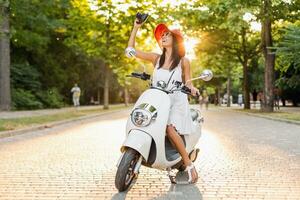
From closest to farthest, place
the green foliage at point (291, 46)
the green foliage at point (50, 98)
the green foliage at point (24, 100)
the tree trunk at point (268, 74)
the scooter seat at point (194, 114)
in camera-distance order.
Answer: the scooter seat at point (194, 114), the green foliage at point (291, 46), the tree trunk at point (268, 74), the green foliage at point (24, 100), the green foliage at point (50, 98)

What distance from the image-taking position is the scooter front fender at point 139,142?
527 cm

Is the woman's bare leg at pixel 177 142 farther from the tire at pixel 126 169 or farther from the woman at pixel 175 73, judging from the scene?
the tire at pixel 126 169

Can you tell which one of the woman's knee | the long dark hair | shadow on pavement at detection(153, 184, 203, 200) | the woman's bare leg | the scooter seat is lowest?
shadow on pavement at detection(153, 184, 203, 200)

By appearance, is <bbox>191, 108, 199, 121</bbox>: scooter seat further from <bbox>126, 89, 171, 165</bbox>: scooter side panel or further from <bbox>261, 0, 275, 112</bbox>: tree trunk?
<bbox>261, 0, 275, 112</bbox>: tree trunk

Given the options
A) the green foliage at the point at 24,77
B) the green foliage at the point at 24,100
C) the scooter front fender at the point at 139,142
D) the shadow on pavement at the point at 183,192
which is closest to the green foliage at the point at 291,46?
the shadow on pavement at the point at 183,192

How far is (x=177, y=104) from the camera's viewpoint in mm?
5805

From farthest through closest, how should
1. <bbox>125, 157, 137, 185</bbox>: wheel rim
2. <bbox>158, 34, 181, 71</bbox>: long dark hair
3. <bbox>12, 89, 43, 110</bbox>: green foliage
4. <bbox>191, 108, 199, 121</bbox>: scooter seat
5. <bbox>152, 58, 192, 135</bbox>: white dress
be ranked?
<bbox>12, 89, 43, 110</bbox>: green foliage < <bbox>191, 108, 199, 121</bbox>: scooter seat < <bbox>158, 34, 181, 71</bbox>: long dark hair < <bbox>152, 58, 192, 135</bbox>: white dress < <bbox>125, 157, 137, 185</bbox>: wheel rim

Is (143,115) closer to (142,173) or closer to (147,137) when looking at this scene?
(147,137)

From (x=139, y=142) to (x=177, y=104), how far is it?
0.77 metres

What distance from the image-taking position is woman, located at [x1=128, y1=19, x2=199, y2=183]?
5.76m

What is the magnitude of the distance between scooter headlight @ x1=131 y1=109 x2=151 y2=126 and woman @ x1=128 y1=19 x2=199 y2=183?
0.38m

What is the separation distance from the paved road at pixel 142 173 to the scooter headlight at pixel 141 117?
29.3 inches

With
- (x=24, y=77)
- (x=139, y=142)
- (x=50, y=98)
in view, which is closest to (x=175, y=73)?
(x=139, y=142)

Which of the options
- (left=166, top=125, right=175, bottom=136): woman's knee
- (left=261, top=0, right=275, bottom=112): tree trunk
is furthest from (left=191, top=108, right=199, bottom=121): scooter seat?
(left=261, top=0, right=275, bottom=112): tree trunk
